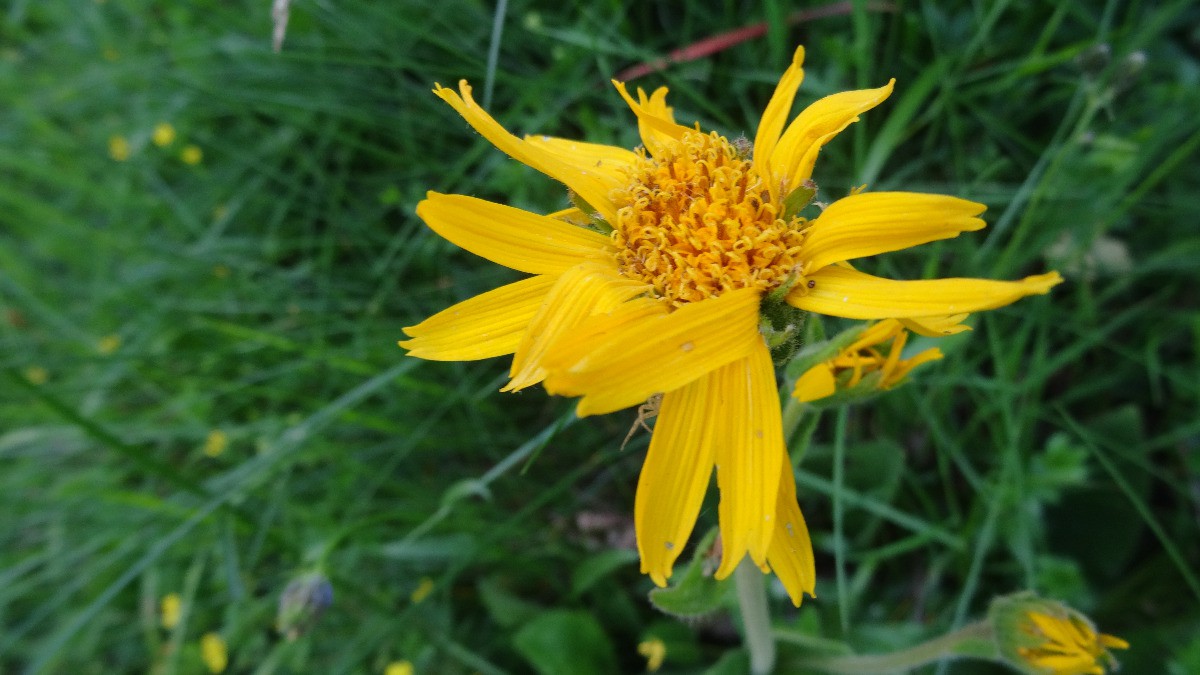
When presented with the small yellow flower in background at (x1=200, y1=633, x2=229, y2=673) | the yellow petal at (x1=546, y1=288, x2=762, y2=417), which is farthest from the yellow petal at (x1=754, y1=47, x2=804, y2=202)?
the small yellow flower in background at (x1=200, y1=633, x2=229, y2=673)

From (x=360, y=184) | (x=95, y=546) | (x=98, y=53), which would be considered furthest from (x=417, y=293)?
(x=98, y=53)

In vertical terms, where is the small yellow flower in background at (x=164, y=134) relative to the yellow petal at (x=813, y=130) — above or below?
above

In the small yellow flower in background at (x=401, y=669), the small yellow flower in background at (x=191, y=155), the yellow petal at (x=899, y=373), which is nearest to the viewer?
the yellow petal at (x=899, y=373)

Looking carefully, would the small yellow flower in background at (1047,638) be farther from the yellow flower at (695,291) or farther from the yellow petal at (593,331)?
the yellow petal at (593,331)

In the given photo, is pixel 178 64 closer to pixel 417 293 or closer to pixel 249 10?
pixel 249 10

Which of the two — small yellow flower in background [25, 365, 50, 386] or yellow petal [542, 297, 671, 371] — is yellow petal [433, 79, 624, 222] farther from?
small yellow flower in background [25, 365, 50, 386]

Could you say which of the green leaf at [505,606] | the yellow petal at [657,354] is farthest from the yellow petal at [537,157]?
the green leaf at [505,606]

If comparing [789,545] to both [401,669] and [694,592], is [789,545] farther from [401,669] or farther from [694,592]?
[401,669]

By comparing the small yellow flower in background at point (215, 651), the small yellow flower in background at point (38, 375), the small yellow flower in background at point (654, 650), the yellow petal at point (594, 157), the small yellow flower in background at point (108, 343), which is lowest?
the small yellow flower in background at point (215, 651)
